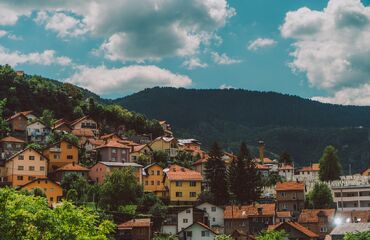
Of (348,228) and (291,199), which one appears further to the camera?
(291,199)

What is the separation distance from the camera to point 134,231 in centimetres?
6875

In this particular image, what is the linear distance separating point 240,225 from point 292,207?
13275mm

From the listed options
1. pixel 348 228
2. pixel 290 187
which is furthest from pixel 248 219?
pixel 348 228

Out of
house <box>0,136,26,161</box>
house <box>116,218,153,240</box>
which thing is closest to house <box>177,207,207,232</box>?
house <box>116,218,153,240</box>

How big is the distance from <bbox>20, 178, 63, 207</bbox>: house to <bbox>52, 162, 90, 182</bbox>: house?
475 centimetres

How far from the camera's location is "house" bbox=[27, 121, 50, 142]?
10212 centimetres

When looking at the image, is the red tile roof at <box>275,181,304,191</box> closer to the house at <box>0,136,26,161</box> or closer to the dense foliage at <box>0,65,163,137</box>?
the house at <box>0,136,26,161</box>

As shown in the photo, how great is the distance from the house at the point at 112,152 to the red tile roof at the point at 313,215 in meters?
32.2

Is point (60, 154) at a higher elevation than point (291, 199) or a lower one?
higher

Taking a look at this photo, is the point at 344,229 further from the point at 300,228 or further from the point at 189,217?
the point at 189,217

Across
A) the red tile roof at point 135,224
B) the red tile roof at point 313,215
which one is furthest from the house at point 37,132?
the red tile roof at point 313,215

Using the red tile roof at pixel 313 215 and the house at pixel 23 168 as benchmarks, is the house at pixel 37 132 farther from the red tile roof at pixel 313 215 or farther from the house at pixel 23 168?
the red tile roof at pixel 313 215

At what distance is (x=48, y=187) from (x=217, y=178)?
24.4 m

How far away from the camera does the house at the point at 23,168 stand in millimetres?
84125
